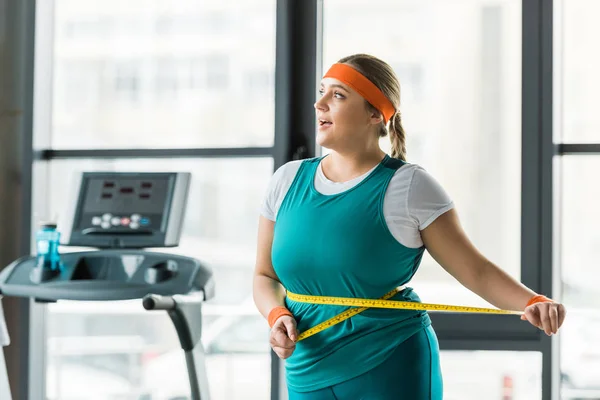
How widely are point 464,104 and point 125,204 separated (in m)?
1.40

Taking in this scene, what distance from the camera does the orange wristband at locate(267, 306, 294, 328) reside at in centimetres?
167

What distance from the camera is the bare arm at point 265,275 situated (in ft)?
5.87

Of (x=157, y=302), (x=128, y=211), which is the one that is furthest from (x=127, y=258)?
(x=157, y=302)

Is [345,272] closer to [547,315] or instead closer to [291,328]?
[291,328]

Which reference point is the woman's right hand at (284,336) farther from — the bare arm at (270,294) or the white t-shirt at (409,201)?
the white t-shirt at (409,201)

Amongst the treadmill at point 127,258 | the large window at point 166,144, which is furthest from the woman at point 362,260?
the large window at point 166,144

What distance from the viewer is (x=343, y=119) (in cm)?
173

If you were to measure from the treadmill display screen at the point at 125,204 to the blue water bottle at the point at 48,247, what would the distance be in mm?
96

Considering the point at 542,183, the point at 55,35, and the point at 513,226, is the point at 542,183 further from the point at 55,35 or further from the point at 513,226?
the point at 55,35

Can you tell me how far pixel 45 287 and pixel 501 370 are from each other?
177 cm

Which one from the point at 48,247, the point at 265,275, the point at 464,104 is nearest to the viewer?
the point at 265,275

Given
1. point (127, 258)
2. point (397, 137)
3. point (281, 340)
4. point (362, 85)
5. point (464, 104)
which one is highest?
point (464, 104)

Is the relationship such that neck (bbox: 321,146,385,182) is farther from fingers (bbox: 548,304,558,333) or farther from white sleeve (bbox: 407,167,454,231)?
fingers (bbox: 548,304,558,333)

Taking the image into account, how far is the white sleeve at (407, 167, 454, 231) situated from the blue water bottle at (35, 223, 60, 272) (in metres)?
1.45
